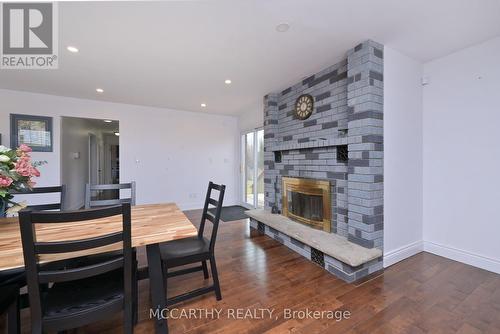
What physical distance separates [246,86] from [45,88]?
11.2 feet

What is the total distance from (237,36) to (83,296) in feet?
7.75

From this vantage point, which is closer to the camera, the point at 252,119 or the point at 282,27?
the point at 282,27

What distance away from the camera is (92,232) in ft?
4.18

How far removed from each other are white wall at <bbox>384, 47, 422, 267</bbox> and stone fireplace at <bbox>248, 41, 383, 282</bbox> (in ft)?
0.47

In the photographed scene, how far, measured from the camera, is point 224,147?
550cm

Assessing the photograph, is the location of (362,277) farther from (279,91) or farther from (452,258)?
(279,91)

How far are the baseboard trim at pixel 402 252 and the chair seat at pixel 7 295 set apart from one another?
10.1ft

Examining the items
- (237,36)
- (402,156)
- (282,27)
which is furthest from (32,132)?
(402,156)

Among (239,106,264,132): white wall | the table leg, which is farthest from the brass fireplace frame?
the table leg

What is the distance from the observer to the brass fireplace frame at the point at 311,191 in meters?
2.69

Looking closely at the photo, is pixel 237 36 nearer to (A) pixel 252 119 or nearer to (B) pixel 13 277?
(B) pixel 13 277

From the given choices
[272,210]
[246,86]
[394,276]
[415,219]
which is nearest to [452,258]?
[415,219]

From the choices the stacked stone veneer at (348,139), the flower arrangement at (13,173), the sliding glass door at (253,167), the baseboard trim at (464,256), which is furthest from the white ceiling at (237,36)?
the baseboard trim at (464,256)

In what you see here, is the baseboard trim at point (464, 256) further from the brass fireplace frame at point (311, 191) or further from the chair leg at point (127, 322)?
the chair leg at point (127, 322)
